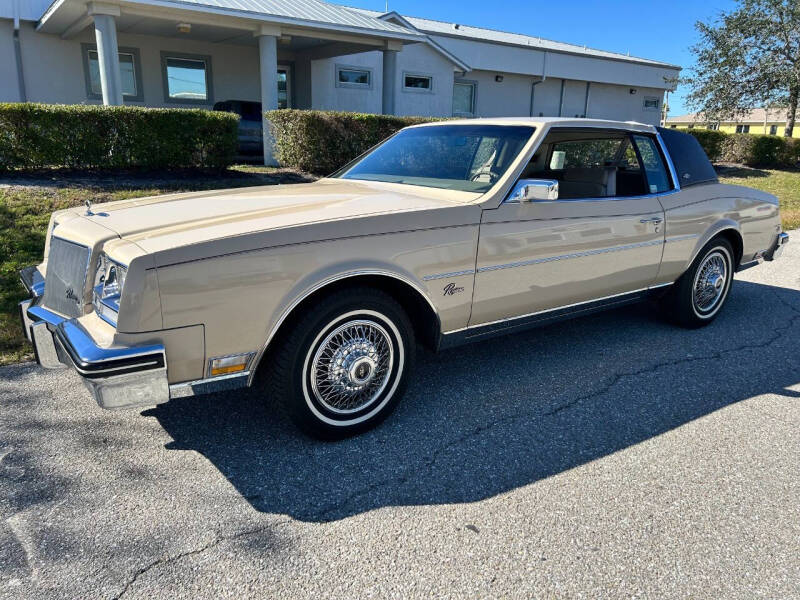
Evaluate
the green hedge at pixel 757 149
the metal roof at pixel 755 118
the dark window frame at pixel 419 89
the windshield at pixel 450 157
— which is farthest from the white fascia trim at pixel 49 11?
the metal roof at pixel 755 118

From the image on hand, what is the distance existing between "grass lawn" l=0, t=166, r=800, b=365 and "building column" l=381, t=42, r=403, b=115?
17.3 ft

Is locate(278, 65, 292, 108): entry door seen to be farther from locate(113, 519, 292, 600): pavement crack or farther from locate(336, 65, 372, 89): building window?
locate(113, 519, 292, 600): pavement crack

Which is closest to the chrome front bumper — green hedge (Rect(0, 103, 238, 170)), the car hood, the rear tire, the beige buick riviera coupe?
the beige buick riviera coupe

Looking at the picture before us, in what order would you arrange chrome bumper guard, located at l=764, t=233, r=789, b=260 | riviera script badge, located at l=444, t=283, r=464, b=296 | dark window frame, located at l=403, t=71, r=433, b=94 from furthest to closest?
dark window frame, located at l=403, t=71, r=433, b=94 < chrome bumper guard, located at l=764, t=233, r=789, b=260 < riviera script badge, located at l=444, t=283, r=464, b=296

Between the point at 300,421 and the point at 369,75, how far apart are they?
17974 millimetres

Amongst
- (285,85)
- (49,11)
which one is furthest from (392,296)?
(285,85)

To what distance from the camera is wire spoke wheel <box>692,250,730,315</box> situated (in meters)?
5.13

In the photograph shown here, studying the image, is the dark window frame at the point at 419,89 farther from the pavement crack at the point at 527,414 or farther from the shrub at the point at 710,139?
the pavement crack at the point at 527,414

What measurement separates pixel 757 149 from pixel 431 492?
21.4m

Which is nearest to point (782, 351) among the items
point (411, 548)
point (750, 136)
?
point (411, 548)

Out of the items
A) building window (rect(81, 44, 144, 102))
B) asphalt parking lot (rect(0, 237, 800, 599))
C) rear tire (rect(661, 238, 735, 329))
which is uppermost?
building window (rect(81, 44, 144, 102))

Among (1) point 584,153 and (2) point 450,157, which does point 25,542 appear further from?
(1) point 584,153

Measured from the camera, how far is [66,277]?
3.10 metres

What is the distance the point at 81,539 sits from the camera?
2.45 m
